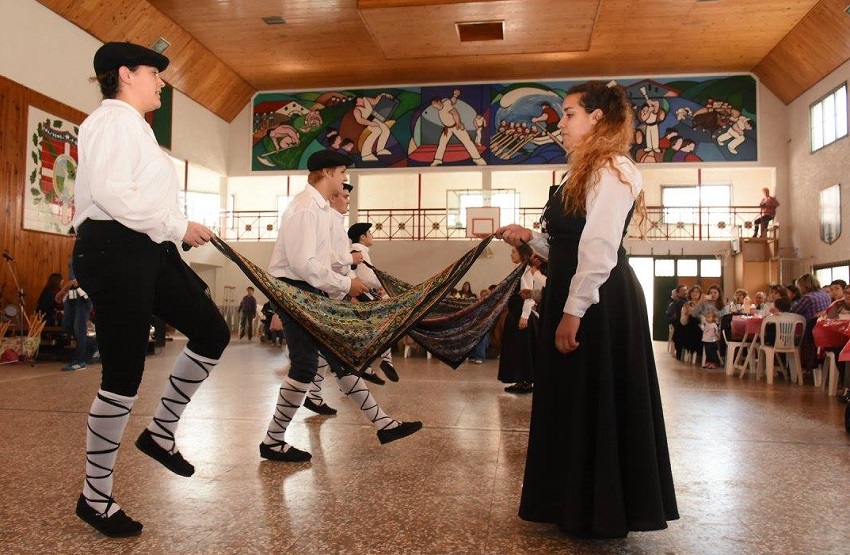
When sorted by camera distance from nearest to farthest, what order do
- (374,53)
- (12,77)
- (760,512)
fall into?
(760,512), (12,77), (374,53)

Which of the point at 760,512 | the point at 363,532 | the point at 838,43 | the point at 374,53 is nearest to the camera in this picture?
the point at 363,532

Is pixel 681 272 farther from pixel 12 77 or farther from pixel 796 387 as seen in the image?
pixel 12 77

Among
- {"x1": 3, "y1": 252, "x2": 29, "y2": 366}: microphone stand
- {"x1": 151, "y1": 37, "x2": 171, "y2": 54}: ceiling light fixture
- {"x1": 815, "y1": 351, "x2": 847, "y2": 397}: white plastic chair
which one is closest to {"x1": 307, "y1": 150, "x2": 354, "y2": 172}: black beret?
{"x1": 815, "y1": 351, "x2": 847, "y2": 397}: white plastic chair

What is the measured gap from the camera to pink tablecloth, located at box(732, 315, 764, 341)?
27.3 feet

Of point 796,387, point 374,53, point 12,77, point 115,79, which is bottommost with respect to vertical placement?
point 796,387

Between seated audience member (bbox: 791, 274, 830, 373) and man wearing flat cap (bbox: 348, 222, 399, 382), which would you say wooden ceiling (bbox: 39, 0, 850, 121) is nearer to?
seated audience member (bbox: 791, 274, 830, 373)

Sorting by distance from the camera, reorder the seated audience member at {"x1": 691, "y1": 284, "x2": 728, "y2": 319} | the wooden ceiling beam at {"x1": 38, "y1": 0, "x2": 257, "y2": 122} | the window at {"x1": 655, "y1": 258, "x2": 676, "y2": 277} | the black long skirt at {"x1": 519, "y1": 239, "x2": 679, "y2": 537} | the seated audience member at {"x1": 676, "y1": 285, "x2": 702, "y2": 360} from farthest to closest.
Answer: the window at {"x1": 655, "y1": 258, "x2": 676, "y2": 277} < the wooden ceiling beam at {"x1": 38, "y1": 0, "x2": 257, "y2": 122} < the seated audience member at {"x1": 676, "y1": 285, "x2": 702, "y2": 360} < the seated audience member at {"x1": 691, "y1": 284, "x2": 728, "y2": 319} < the black long skirt at {"x1": 519, "y1": 239, "x2": 679, "y2": 537}

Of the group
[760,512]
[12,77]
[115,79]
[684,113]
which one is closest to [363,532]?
[760,512]

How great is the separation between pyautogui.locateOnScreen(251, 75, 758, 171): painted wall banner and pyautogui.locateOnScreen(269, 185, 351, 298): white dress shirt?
14525 mm

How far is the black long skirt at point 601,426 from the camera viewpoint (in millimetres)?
2072

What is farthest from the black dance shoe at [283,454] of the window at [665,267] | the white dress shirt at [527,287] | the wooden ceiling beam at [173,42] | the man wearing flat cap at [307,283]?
the window at [665,267]

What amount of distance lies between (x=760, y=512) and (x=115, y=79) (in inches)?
108

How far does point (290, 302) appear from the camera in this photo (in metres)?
2.97

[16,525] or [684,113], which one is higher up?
[684,113]
